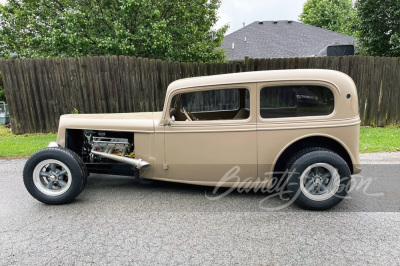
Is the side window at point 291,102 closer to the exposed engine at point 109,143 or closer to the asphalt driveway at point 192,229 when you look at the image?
the asphalt driveway at point 192,229

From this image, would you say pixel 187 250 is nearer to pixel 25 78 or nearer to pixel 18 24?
pixel 25 78

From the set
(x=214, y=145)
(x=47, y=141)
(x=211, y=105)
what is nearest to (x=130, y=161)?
(x=214, y=145)

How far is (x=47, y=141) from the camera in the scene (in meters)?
7.64

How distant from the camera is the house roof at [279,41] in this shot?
21328mm

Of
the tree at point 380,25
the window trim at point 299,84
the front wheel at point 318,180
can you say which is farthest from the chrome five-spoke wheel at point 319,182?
the tree at point 380,25

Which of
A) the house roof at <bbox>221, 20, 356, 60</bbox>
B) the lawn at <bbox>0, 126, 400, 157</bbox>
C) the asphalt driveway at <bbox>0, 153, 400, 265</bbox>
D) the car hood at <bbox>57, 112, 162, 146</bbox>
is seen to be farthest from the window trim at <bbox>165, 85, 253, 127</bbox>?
the house roof at <bbox>221, 20, 356, 60</bbox>

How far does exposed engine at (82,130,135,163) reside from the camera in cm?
420

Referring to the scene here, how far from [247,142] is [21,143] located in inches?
257

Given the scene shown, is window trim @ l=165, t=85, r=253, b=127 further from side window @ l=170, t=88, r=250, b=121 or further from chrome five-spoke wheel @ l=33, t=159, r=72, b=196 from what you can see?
chrome five-spoke wheel @ l=33, t=159, r=72, b=196

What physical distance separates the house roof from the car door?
18.1 m

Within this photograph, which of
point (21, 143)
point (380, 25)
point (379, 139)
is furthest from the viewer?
point (380, 25)

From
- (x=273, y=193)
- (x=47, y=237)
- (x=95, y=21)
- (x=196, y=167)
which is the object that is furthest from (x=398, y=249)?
(x=95, y=21)

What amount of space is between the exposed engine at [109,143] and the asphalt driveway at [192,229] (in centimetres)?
59

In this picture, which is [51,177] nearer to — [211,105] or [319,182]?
[211,105]
